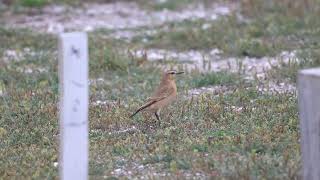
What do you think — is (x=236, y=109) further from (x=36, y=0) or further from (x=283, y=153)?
(x=36, y=0)

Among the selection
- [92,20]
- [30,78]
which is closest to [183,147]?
[30,78]

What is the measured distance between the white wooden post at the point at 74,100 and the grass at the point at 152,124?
141cm

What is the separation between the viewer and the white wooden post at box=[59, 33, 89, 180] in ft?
21.9

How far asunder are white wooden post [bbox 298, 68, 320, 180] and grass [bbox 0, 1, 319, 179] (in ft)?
1.37

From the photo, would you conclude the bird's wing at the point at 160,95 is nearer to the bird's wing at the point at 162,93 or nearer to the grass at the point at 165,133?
the bird's wing at the point at 162,93

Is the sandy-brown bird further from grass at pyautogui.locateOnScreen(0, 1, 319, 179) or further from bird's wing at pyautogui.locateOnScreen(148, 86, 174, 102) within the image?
grass at pyautogui.locateOnScreen(0, 1, 319, 179)

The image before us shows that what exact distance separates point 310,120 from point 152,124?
3.49 meters

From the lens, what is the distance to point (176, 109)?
439 inches

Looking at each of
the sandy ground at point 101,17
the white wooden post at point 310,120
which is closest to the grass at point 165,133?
the white wooden post at point 310,120

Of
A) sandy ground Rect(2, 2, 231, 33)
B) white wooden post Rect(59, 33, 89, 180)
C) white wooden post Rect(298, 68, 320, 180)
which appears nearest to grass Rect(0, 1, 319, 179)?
white wooden post Rect(298, 68, 320, 180)

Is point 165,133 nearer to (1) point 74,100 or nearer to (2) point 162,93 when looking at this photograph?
(2) point 162,93

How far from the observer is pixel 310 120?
23.9ft

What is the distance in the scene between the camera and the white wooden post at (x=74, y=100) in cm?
669

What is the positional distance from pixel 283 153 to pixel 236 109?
2551 millimetres
